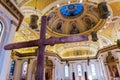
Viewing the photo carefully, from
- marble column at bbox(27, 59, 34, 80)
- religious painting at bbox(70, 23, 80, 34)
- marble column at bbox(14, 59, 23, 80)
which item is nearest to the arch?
religious painting at bbox(70, 23, 80, 34)

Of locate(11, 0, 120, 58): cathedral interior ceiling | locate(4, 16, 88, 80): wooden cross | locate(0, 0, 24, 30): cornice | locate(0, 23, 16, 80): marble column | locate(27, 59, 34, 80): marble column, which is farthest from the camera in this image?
locate(27, 59, 34, 80): marble column

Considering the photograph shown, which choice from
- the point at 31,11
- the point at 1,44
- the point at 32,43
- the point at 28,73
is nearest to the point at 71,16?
the point at 31,11

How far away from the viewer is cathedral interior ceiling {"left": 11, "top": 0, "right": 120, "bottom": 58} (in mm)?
9432

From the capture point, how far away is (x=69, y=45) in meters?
16.9

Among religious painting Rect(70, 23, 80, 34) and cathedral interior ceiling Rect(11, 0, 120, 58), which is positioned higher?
religious painting Rect(70, 23, 80, 34)

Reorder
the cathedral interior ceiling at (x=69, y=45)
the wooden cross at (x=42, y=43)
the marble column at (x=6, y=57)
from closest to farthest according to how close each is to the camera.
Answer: the wooden cross at (x=42, y=43) < the marble column at (x=6, y=57) < the cathedral interior ceiling at (x=69, y=45)

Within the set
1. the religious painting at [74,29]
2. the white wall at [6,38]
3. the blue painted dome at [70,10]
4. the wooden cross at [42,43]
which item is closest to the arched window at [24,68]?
the religious painting at [74,29]

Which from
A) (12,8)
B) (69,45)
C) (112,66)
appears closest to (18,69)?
(69,45)

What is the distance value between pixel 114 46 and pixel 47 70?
24.6ft

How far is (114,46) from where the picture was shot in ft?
40.1

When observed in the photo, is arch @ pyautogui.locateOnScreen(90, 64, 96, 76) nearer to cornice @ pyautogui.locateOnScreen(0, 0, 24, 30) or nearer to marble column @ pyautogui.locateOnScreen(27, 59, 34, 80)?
marble column @ pyautogui.locateOnScreen(27, 59, 34, 80)

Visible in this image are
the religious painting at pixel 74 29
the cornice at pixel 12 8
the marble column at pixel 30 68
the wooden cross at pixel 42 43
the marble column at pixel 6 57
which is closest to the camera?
the wooden cross at pixel 42 43

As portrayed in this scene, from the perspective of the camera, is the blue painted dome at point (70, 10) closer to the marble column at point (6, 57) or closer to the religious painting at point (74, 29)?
the religious painting at point (74, 29)

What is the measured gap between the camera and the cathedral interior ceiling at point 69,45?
30.9ft
